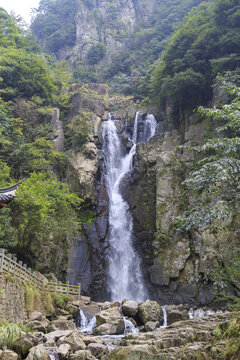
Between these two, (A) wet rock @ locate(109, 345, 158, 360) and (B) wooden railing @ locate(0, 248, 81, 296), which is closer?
(A) wet rock @ locate(109, 345, 158, 360)

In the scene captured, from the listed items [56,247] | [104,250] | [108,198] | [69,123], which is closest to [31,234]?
[56,247]

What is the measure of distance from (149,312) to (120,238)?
25.7 ft

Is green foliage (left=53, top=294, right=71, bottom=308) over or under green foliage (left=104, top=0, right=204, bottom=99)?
under

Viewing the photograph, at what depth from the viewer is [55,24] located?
55750 mm

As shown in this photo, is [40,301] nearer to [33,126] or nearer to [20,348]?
[20,348]

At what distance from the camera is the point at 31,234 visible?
18.5 metres

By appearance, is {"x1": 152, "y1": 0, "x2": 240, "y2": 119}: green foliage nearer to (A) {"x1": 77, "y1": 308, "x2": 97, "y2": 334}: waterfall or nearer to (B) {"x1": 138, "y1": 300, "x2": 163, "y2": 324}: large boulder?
(B) {"x1": 138, "y1": 300, "x2": 163, "y2": 324}: large boulder

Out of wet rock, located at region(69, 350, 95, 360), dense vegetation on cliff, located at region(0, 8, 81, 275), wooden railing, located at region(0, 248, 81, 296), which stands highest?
dense vegetation on cliff, located at region(0, 8, 81, 275)

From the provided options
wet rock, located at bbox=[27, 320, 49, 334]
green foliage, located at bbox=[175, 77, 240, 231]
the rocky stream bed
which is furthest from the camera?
wet rock, located at bbox=[27, 320, 49, 334]

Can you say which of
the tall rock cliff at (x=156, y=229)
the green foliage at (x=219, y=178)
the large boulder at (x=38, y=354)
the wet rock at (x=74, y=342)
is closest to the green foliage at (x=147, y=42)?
the tall rock cliff at (x=156, y=229)

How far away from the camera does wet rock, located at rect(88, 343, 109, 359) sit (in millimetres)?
10430

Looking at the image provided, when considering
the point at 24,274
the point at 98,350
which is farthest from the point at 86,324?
the point at 98,350

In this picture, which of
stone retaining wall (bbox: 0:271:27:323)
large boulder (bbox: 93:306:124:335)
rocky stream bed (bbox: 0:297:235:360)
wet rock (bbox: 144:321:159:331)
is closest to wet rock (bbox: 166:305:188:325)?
rocky stream bed (bbox: 0:297:235:360)

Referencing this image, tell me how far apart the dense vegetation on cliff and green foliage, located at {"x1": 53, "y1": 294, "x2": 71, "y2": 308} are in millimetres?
3149
